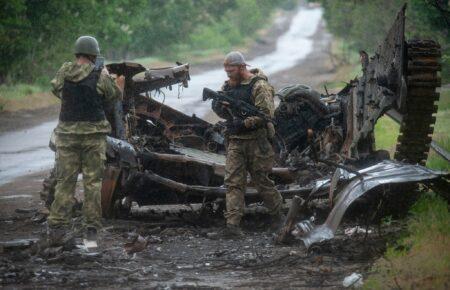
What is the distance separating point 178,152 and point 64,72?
2128 mm

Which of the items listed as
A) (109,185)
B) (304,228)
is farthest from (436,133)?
(304,228)

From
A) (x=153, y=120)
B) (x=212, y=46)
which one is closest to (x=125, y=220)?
(x=153, y=120)

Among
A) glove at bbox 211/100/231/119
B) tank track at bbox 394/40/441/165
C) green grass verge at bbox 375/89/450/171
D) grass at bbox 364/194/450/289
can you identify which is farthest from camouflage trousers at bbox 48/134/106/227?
green grass verge at bbox 375/89/450/171

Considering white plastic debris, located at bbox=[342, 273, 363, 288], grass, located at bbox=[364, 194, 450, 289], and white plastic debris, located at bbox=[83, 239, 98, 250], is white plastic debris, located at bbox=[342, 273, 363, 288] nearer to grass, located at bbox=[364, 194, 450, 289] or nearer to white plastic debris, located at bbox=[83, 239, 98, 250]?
grass, located at bbox=[364, 194, 450, 289]

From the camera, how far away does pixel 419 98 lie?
921 centimetres

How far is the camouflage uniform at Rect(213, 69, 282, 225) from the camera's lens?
29.8 feet

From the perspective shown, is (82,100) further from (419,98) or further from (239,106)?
(419,98)

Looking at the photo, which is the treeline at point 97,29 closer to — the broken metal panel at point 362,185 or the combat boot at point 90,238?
the combat boot at point 90,238

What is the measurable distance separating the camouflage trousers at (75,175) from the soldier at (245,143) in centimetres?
136

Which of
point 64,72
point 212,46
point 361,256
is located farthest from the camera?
point 212,46

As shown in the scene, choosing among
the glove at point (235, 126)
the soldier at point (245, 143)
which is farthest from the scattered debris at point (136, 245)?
the glove at point (235, 126)

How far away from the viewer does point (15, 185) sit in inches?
512

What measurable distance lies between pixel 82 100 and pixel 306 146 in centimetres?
353

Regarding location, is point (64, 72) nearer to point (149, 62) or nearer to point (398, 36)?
point (398, 36)
